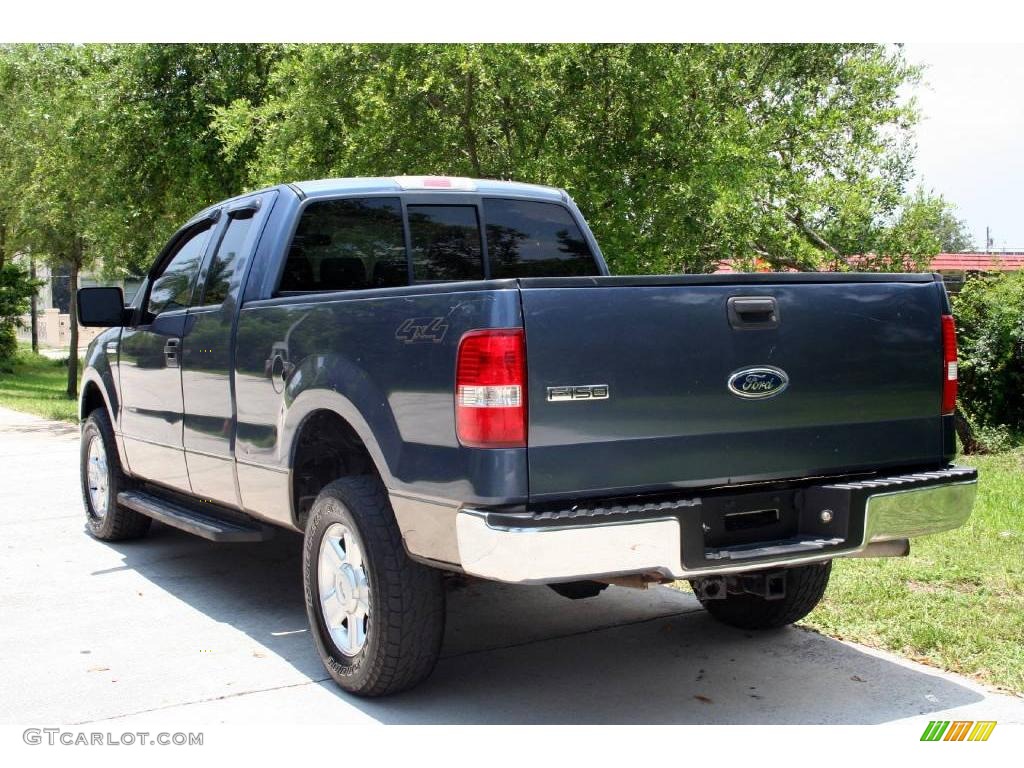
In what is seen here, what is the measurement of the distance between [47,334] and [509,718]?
52.1 metres

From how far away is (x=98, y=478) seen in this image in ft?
25.5

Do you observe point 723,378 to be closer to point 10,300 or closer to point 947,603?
point 947,603

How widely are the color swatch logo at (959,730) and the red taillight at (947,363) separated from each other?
47.5 inches

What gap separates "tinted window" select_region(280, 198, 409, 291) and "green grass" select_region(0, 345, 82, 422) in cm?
1289

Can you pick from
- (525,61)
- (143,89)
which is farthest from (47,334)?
(525,61)

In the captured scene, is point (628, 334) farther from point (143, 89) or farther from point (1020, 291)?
point (143, 89)

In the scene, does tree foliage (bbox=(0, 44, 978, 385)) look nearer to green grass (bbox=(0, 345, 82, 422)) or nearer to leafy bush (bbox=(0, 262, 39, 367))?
green grass (bbox=(0, 345, 82, 422))

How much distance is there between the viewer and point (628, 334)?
154 inches

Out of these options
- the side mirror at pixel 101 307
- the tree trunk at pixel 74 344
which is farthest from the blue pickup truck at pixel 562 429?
the tree trunk at pixel 74 344

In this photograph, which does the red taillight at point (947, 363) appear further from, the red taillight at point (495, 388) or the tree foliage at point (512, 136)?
the tree foliage at point (512, 136)

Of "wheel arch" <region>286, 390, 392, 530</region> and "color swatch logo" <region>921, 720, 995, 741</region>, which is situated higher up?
"wheel arch" <region>286, 390, 392, 530</region>

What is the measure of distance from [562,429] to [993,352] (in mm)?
10442

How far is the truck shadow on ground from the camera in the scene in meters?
4.43

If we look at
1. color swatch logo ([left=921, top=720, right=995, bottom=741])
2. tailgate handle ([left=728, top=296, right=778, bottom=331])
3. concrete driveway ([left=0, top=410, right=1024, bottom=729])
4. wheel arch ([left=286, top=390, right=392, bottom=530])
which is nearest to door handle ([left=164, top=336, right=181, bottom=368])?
concrete driveway ([left=0, top=410, right=1024, bottom=729])
